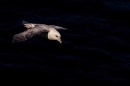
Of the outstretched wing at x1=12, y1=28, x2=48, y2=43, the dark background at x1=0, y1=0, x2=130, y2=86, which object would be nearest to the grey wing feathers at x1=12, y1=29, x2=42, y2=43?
the outstretched wing at x1=12, y1=28, x2=48, y2=43

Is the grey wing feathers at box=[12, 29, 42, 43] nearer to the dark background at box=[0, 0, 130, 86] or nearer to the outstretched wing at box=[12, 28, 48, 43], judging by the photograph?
the outstretched wing at box=[12, 28, 48, 43]

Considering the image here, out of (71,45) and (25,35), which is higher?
(25,35)

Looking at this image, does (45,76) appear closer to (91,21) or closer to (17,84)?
(17,84)

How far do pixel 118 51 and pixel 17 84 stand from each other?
18.1 ft

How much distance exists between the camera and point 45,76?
44.1 feet

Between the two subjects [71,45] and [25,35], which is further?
[71,45]

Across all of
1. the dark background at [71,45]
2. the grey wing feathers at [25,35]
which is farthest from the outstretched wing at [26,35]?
the dark background at [71,45]

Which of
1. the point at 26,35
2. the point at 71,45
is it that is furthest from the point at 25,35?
the point at 71,45

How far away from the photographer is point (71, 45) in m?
15.6

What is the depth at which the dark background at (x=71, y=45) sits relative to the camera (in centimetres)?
1369

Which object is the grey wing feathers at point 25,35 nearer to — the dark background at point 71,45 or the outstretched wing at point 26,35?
the outstretched wing at point 26,35

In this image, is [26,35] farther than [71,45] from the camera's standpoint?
No

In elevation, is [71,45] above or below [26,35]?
below

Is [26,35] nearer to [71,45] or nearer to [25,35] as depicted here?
[25,35]
